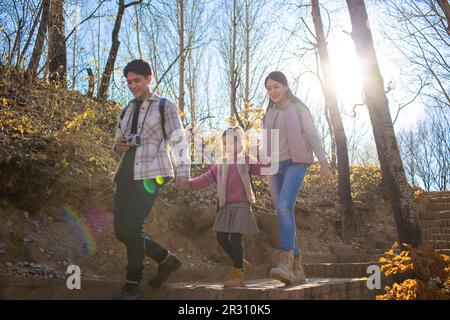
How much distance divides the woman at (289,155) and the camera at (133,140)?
4.21 feet

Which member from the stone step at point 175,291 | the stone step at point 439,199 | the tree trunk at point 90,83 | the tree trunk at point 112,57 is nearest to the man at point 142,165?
the stone step at point 175,291

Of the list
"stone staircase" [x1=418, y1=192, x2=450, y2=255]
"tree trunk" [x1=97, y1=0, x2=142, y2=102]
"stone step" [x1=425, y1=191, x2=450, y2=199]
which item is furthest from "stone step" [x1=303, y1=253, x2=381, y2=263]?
"tree trunk" [x1=97, y1=0, x2=142, y2=102]

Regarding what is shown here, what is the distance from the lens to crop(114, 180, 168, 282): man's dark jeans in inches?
142

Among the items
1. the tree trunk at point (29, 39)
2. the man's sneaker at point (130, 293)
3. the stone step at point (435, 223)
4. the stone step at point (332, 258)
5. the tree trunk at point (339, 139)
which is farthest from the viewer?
the tree trunk at point (339, 139)

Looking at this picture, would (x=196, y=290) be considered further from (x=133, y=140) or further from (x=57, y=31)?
(x=57, y=31)

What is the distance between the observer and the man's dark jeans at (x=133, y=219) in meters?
3.60

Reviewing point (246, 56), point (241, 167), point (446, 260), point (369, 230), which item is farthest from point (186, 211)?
point (246, 56)

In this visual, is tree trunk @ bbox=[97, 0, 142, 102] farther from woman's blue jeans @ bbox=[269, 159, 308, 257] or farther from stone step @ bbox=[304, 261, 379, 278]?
woman's blue jeans @ bbox=[269, 159, 308, 257]

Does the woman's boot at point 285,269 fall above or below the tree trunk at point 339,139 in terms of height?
below

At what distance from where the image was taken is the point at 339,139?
10.4 meters

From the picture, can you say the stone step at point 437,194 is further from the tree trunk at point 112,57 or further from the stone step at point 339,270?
the tree trunk at point 112,57

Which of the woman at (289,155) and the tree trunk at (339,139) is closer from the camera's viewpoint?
the woman at (289,155)

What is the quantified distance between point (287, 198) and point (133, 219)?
54.4 inches
